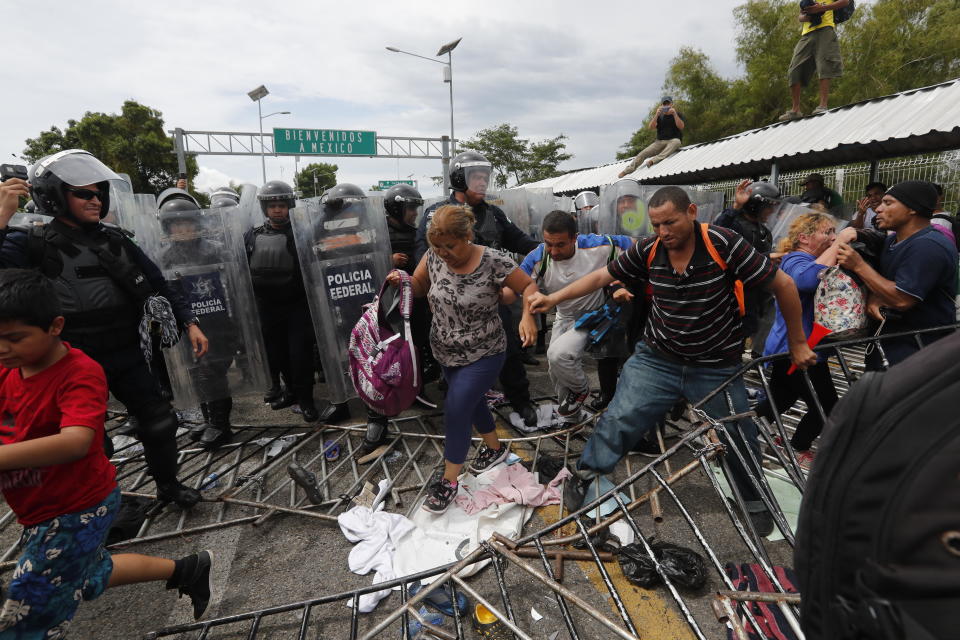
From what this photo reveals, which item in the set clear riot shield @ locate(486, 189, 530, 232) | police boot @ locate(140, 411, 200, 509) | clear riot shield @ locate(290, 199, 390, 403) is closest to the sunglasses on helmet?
police boot @ locate(140, 411, 200, 509)

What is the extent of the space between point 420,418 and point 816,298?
275cm

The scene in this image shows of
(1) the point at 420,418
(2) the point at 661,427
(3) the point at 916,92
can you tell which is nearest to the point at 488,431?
(1) the point at 420,418

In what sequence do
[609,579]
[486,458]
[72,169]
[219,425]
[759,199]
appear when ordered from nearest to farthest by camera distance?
[609,579], [72,169], [486,458], [219,425], [759,199]

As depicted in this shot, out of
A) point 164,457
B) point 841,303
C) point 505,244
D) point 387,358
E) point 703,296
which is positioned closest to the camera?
point 703,296

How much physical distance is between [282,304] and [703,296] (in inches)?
126

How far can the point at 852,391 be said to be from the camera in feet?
2.26

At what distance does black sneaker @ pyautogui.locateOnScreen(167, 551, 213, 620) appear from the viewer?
197 centimetres

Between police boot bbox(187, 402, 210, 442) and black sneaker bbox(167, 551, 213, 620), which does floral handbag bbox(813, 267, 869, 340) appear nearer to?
black sneaker bbox(167, 551, 213, 620)

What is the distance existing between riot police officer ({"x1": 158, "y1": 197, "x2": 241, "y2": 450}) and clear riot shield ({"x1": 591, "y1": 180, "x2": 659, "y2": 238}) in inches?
157

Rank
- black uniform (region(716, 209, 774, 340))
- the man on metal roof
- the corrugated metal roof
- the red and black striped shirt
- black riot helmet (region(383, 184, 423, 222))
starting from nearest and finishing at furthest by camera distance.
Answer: the red and black striped shirt
black riot helmet (region(383, 184, 423, 222))
black uniform (region(716, 209, 774, 340))
the corrugated metal roof
the man on metal roof

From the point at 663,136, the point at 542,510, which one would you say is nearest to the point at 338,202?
the point at 542,510

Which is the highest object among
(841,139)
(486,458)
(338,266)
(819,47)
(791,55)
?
(791,55)

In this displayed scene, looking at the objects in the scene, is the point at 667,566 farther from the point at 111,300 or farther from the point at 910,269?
the point at 111,300

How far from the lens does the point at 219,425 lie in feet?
12.3
